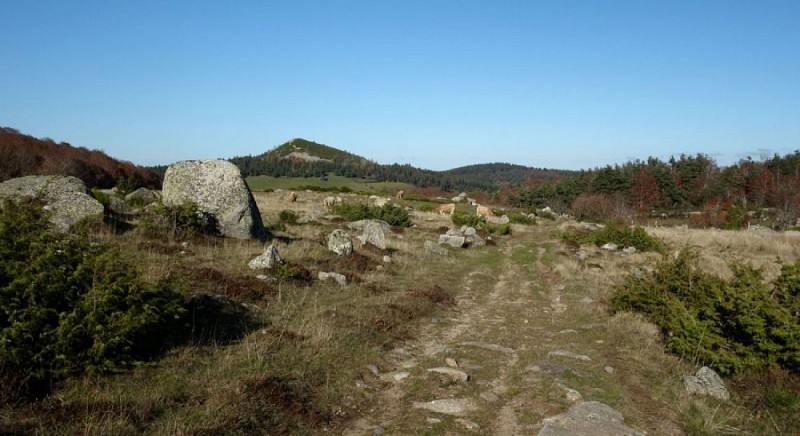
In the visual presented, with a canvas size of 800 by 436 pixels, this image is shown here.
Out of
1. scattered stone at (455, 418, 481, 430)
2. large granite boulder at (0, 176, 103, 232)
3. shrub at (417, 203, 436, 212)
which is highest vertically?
large granite boulder at (0, 176, 103, 232)

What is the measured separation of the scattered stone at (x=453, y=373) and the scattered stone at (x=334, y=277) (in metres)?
5.24

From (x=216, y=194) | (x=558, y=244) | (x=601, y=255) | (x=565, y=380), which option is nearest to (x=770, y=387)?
(x=565, y=380)

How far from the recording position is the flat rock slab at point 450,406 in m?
5.89

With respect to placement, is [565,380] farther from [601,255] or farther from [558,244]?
[558,244]

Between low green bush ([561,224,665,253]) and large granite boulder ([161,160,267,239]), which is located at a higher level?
large granite boulder ([161,160,267,239])

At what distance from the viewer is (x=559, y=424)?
18.0ft

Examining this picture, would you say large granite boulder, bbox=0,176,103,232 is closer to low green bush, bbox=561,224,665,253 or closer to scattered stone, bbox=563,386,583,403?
scattered stone, bbox=563,386,583,403

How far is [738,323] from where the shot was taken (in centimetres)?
804

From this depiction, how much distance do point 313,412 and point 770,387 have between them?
635 centimetres

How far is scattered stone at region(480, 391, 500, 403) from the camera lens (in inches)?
249

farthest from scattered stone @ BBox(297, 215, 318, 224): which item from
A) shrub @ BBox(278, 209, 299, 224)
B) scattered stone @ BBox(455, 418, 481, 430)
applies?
scattered stone @ BBox(455, 418, 481, 430)

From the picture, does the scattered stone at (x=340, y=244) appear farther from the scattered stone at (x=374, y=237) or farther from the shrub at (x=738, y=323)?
the shrub at (x=738, y=323)

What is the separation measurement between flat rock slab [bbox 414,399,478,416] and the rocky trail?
0.01m

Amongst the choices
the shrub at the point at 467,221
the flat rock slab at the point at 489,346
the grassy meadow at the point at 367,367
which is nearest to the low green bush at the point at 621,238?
the shrub at the point at 467,221
